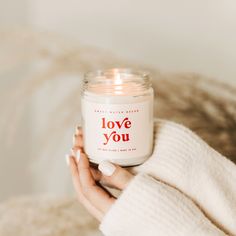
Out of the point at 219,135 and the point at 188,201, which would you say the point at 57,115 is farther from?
the point at 188,201

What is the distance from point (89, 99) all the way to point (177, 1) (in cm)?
58

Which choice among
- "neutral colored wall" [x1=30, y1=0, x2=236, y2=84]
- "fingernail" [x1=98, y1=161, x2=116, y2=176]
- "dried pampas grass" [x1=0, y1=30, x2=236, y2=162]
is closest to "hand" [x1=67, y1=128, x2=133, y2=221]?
"fingernail" [x1=98, y1=161, x2=116, y2=176]

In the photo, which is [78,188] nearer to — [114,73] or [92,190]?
[92,190]

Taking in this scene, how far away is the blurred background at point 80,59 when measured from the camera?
838mm

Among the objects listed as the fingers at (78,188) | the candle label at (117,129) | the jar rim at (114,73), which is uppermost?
the jar rim at (114,73)

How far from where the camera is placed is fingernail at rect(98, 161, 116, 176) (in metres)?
0.55

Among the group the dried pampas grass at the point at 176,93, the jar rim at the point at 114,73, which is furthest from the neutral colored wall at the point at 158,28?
the jar rim at the point at 114,73

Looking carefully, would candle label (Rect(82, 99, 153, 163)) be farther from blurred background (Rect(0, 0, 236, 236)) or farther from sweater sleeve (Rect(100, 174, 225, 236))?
blurred background (Rect(0, 0, 236, 236))

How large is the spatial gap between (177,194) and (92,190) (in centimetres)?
10

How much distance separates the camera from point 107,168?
1.79 ft

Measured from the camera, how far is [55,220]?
0.82 m

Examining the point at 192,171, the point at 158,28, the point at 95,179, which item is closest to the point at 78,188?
the point at 95,179

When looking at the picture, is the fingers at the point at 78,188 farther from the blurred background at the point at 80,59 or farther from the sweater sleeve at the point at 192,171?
the blurred background at the point at 80,59

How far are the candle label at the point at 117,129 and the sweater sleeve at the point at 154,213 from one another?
0.12 feet
